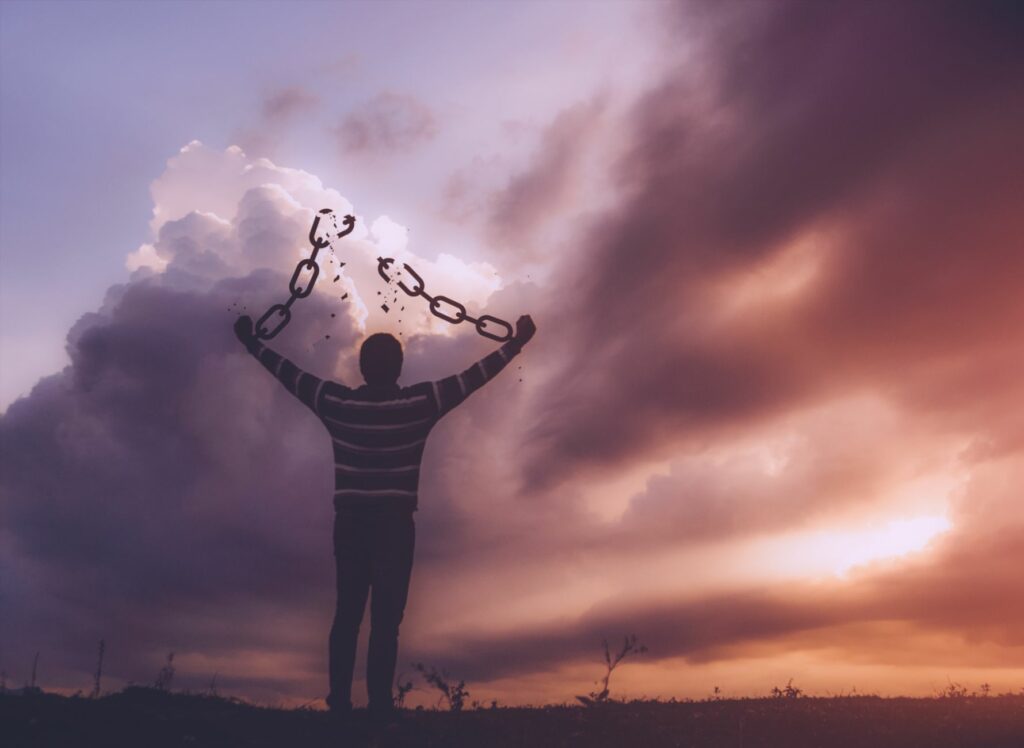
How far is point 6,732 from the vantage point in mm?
9078

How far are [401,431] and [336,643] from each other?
2.28m

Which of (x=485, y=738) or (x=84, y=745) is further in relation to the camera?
(x=485, y=738)

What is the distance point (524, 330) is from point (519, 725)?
4.45 metres

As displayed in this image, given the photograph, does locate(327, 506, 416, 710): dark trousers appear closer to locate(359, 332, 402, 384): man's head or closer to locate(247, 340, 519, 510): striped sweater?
locate(247, 340, 519, 510): striped sweater

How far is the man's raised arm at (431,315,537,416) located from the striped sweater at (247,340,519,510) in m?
0.01

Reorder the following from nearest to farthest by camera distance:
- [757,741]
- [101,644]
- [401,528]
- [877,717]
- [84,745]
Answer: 1. [84,745]
2. [401,528]
3. [757,741]
4. [101,644]
5. [877,717]

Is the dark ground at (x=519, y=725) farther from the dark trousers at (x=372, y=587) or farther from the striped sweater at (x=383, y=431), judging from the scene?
the striped sweater at (x=383, y=431)

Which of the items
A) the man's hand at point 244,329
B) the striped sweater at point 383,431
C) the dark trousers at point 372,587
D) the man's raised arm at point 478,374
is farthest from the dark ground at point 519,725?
the man's hand at point 244,329

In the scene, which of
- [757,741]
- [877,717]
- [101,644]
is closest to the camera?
[757,741]

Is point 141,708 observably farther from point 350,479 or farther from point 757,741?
point 757,741

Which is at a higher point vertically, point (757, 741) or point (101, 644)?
point (101, 644)

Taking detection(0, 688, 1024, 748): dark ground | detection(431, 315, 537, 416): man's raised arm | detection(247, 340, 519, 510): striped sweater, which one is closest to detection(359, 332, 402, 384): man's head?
detection(247, 340, 519, 510): striped sweater

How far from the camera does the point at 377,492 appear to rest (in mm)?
10180

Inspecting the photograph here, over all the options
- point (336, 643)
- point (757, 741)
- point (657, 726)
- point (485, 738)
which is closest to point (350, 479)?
point (336, 643)
